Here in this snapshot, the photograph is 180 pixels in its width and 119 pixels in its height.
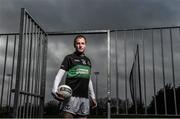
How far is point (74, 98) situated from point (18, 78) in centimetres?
87

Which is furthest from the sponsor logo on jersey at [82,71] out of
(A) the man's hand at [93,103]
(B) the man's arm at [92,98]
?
(A) the man's hand at [93,103]

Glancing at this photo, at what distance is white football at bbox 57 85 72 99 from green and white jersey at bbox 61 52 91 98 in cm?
12

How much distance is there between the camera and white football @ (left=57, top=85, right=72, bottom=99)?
138 inches

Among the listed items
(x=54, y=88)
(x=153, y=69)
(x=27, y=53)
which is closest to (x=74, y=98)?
(x=54, y=88)

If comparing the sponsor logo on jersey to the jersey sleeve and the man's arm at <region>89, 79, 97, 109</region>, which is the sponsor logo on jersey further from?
the man's arm at <region>89, 79, 97, 109</region>

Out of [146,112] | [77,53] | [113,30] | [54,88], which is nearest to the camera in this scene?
[54,88]

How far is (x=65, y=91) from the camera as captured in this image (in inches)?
138

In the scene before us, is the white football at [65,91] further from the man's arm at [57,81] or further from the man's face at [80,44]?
the man's face at [80,44]

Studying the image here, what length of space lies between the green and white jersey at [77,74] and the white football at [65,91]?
123 millimetres

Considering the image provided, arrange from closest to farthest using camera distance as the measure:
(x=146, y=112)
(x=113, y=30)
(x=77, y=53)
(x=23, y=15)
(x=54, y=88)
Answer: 1. (x=54, y=88)
2. (x=77, y=53)
3. (x=23, y=15)
4. (x=146, y=112)
5. (x=113, y=30)

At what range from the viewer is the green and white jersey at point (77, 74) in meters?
3.71

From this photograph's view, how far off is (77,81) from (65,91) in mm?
276

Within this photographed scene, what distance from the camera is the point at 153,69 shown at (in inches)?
205

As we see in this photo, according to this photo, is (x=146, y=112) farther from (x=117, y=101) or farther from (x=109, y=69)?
(x=109, y=69)
